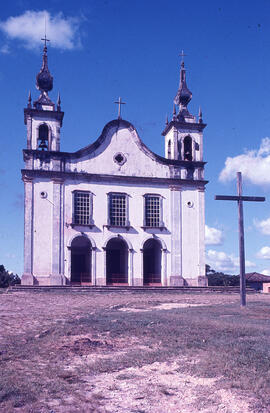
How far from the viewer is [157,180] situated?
29.8 meters

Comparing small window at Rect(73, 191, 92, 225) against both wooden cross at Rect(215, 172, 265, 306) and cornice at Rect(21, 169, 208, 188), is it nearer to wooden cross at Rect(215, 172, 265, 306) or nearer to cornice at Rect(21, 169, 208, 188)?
cornice at Rect(21, 169, 208, 188)

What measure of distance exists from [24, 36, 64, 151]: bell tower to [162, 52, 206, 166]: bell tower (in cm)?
771

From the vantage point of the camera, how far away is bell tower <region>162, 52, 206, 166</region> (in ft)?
102

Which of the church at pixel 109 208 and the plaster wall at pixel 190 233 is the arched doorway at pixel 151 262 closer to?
the church at pixel 109 208

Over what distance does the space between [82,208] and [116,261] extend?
15.2 feet

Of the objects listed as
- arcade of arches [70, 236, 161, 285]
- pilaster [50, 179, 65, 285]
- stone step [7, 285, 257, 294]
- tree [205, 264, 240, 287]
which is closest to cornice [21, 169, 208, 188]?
pilaster [50, 179, 65, 285]

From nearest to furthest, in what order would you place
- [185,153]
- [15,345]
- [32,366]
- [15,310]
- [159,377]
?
[159,377]
[32,366]
[15,345]
[15,310]
[185,153]

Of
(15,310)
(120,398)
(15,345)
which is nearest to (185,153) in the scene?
(15,310)

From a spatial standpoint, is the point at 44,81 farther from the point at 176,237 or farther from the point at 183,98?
the point at 176,237

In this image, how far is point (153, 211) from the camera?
2959cm

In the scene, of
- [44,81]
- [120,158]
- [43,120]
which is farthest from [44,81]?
[120,158]

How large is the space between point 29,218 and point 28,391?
22524 mm

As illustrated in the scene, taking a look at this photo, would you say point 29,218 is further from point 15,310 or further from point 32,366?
point 32,366

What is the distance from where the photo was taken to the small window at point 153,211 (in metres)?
29.4
